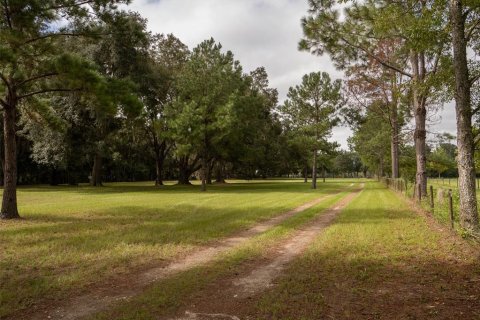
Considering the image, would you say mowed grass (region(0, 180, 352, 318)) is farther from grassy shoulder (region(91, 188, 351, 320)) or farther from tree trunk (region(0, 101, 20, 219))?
grassy shoulder (region(91, 188, 351, 320))

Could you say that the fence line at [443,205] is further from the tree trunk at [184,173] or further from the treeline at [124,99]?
the tree trunk at [184,173]

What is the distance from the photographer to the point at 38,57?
47.2 ft

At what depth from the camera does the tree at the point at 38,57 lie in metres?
12.6

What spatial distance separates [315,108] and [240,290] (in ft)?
117

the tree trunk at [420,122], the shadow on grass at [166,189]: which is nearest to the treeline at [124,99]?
the shadow on grass at [166,189]

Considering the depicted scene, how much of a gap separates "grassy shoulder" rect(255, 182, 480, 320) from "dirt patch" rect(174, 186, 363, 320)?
241 millimetres

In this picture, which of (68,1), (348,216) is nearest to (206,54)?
(68,1)

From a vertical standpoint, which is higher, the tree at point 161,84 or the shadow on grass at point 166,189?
the tree at point 161,84

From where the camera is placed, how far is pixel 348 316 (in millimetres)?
5023

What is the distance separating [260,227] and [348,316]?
25.6ft

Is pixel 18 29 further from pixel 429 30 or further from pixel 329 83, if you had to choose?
pixel 329 83

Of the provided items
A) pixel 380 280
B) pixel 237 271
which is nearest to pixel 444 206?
pixel 380 280

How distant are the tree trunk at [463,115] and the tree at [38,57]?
971cm

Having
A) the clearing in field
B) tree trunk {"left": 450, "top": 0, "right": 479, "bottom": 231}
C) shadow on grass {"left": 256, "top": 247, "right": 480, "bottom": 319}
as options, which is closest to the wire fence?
the clearing in field
